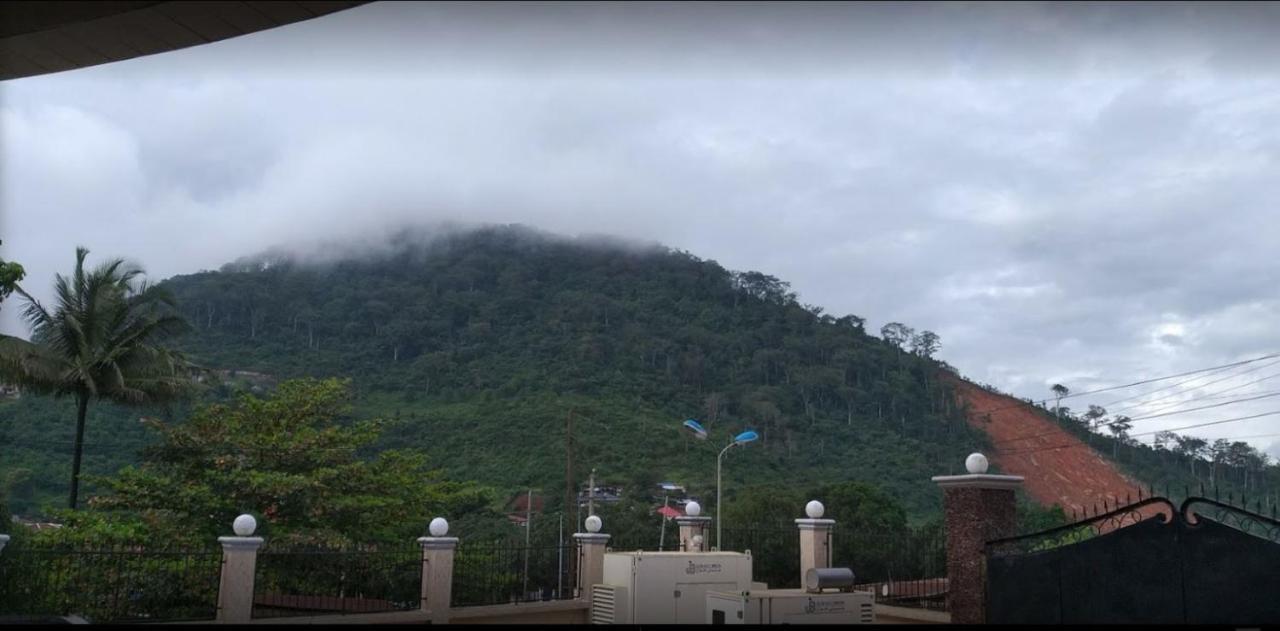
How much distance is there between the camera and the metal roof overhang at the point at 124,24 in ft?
12.7

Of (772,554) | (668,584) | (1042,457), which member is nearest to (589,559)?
(668,584)

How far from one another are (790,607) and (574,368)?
5771 cm

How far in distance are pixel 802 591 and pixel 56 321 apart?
22.2 meters

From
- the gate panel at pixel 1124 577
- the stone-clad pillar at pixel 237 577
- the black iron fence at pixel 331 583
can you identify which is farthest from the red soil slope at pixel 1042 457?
the stone-clad pillar at pixel 237 577

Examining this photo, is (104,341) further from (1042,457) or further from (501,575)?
(1042,457)

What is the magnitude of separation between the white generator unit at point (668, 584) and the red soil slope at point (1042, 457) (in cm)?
5579

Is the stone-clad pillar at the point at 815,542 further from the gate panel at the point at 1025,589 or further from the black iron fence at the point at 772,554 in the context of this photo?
the gate panel at the point at 1025,589

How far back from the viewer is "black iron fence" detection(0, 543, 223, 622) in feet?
44.9

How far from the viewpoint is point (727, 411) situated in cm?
7144

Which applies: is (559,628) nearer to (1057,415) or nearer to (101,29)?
(101,29)

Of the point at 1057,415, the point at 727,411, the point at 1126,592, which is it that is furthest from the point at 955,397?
the point at 1126,592

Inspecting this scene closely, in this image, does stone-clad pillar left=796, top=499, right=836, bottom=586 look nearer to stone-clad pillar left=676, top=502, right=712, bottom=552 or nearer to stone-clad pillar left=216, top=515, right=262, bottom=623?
stone-clad pillar left=676, top=502, right=712, bottom=552

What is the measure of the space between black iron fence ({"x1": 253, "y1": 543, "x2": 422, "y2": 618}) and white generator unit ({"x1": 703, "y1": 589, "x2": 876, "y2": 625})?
447cm

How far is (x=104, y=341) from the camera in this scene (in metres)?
25.3
